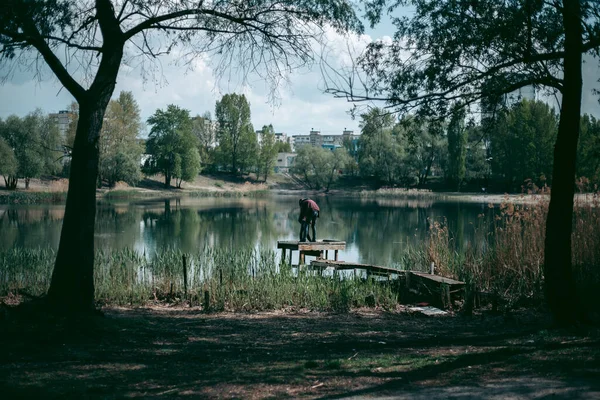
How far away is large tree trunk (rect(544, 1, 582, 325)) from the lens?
6988 mm

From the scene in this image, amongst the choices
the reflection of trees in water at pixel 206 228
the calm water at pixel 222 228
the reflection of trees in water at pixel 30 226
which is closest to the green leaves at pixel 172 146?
the calm water at pixel 222 228

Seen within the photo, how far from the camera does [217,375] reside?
4.96 m

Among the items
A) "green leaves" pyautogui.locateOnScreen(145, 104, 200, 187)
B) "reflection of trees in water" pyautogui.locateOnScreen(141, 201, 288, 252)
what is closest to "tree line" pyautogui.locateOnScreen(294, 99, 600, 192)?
"reflection of trees in water" pyautogui.locateOnScreen(141, 201, 288, 252)

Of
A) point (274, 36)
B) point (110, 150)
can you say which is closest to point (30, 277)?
point (274, 36)

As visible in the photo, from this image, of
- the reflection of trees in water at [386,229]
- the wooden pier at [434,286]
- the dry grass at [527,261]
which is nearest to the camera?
the dry grass at [527,261]

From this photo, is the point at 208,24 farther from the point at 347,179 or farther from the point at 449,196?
the point at 347,179

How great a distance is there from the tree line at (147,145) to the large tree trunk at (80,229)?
21.9 meters

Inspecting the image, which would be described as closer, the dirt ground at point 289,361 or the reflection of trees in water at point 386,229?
the dirt ground at point 289,361

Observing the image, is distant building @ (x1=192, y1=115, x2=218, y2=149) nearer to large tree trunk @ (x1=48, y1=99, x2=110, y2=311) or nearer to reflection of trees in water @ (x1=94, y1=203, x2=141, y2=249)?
reflection of trees in water @ (x1=94, y1=203, x2=141, y2=249)

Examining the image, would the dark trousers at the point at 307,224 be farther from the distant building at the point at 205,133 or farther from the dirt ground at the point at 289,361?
the distant building at the point at 205,133

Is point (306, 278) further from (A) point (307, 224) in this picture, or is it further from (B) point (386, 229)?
(B) point (386, 229)

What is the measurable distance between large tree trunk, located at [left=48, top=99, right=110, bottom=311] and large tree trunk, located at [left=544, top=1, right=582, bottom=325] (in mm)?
6124

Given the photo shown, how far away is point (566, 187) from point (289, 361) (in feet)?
14.0

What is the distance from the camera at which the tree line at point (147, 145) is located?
47875mm
